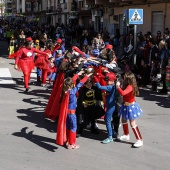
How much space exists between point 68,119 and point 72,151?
1.88ft

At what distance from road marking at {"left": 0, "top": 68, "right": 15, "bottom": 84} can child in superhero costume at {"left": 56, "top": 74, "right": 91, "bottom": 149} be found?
7595 mm

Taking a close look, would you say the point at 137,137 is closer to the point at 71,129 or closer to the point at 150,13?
the point at 71,129

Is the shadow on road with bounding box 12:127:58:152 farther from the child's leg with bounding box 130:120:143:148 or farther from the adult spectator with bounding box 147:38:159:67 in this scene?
the adult spectator with bounding box 147:38:159:67

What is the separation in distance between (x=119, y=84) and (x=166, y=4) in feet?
42.6

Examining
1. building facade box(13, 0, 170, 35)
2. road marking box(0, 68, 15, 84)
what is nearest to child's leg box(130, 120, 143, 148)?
road marking box(0, 68, 15, 84)

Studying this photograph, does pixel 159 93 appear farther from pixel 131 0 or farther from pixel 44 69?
pixel 131 0

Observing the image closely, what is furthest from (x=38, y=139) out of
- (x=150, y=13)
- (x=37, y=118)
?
(x=150, y=13)

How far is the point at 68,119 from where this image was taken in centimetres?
686

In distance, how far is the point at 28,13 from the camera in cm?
8188

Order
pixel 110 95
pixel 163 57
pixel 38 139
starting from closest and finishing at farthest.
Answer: pixel 110 95, pixel 38 139, pixel 163 57

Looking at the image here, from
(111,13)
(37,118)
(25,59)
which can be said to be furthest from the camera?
(111,13)

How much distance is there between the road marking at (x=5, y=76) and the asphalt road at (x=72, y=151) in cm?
411

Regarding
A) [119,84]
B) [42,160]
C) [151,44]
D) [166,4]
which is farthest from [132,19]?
[42,160]

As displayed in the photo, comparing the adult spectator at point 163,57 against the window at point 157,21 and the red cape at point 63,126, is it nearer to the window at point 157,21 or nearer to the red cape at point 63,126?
the red cape at point 63,126
